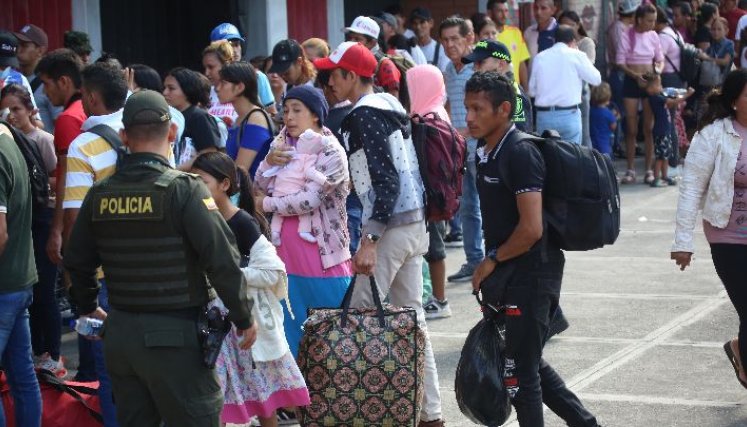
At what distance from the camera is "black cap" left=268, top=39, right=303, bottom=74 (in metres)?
10.3

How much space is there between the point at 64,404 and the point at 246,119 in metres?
2.19

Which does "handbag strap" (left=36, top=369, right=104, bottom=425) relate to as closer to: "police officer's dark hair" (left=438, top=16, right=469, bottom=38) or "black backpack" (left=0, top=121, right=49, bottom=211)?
"black backpack" (left=0, top=121, right=49, bottom=211)

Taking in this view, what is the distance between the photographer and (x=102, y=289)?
6.66 metres

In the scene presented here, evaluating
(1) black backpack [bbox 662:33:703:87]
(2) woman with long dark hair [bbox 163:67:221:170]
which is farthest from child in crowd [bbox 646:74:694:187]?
(2) woman with long dark hair [bbox 163:67:221:170]

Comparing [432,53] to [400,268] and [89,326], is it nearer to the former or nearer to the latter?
[400,268]

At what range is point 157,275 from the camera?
4945 mm

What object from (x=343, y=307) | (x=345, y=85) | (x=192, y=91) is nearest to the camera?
(x=343, y=307)

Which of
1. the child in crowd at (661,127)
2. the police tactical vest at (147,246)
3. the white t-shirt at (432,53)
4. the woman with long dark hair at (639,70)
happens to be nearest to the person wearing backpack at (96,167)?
the police tactical vest at (147,246)

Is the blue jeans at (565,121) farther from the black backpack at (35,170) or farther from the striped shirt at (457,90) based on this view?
the black backpack at (35,170)

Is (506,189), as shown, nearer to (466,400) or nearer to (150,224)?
(466,400)

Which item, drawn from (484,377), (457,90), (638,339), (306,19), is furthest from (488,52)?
(306,19)

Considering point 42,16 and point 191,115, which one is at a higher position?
point 42,16

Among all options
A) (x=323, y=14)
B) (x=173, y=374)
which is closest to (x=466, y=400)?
(x=173, y=374)

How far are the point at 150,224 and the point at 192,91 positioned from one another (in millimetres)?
3458
